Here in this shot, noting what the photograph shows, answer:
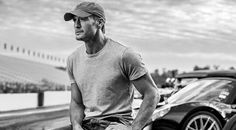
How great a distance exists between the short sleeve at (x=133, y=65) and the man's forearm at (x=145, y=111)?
17 cm

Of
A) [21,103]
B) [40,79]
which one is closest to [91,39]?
[21,103]

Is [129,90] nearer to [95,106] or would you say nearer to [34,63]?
[95,106]

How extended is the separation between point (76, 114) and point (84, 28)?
65cm

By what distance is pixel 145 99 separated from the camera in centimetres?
363

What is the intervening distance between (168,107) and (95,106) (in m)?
5.82

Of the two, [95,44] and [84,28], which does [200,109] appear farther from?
[84,28]

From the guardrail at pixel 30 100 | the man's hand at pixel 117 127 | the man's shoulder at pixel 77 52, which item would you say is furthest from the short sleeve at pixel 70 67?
the guardrail at pixel 30 100

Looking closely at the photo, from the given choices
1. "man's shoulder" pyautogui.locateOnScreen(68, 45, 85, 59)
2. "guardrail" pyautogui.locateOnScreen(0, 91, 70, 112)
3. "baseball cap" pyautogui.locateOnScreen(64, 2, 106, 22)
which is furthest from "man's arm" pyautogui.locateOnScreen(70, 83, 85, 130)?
"guardrail" pyautogui.locateOnScreen(0, 91, 70, 112)

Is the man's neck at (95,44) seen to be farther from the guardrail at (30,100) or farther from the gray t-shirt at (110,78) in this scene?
the guardrail at (30,100)

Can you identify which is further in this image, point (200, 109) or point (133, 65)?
point (200, 109)

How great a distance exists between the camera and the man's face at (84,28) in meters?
3.61

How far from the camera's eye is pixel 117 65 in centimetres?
362

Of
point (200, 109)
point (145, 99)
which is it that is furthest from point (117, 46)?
point (200, 109)

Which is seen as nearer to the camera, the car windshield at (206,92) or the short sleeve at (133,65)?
the short sleeve at (133,65)
